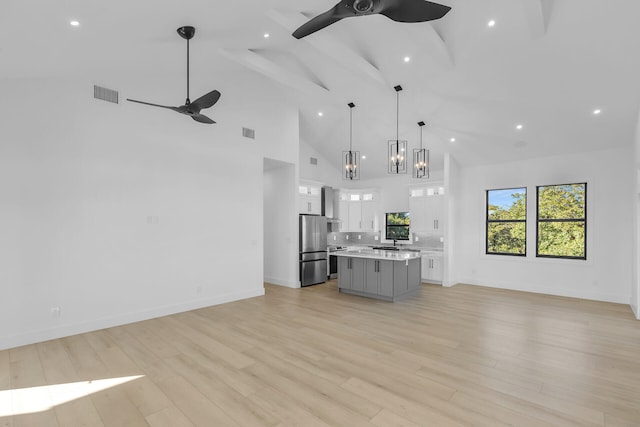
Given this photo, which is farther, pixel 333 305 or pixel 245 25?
pixel 333 305

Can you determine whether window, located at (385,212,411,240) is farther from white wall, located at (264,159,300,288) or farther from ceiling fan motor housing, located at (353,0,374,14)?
ceiling fan motor housing, located at (353,0,374,14)

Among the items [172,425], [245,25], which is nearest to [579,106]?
[245,25]

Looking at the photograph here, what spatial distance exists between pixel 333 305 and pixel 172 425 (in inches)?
149

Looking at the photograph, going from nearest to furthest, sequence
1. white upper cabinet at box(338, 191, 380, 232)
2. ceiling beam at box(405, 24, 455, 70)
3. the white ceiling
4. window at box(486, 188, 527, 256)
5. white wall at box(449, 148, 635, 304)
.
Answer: the white ceiling
ceiling beam at box(405, 24, 455, 70)
white wall at box(449, 148, 635, 304)
window at box(486, 188, 527, 256)
white upper cabinet at box(338, 191, 380, 232)

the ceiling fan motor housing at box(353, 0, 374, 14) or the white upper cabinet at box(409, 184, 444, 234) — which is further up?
the ceiling fan motor housing at box(353, 0, 374, 14)

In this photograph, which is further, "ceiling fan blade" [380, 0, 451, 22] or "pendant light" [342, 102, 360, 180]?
"pendant light" [342, 102, 360, 180]

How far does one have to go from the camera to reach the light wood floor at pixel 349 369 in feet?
8.18

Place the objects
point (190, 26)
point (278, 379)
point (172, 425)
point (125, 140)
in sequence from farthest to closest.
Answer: point (125, 140)
point (190, 26)
point (278, 379)
point (172, 425)

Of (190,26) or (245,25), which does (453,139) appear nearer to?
(245,25)

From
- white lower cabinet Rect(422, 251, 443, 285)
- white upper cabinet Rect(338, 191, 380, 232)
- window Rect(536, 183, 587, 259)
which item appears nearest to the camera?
window Rect(536, 183, 587, 259)

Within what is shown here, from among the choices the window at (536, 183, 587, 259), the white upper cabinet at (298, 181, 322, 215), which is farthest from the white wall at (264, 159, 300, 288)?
the window at (536, 183, 587, 259)

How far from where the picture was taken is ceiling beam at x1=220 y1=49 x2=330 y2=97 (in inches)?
195

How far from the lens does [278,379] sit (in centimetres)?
306

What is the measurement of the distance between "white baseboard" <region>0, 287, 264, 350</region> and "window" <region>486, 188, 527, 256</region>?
6187mm
